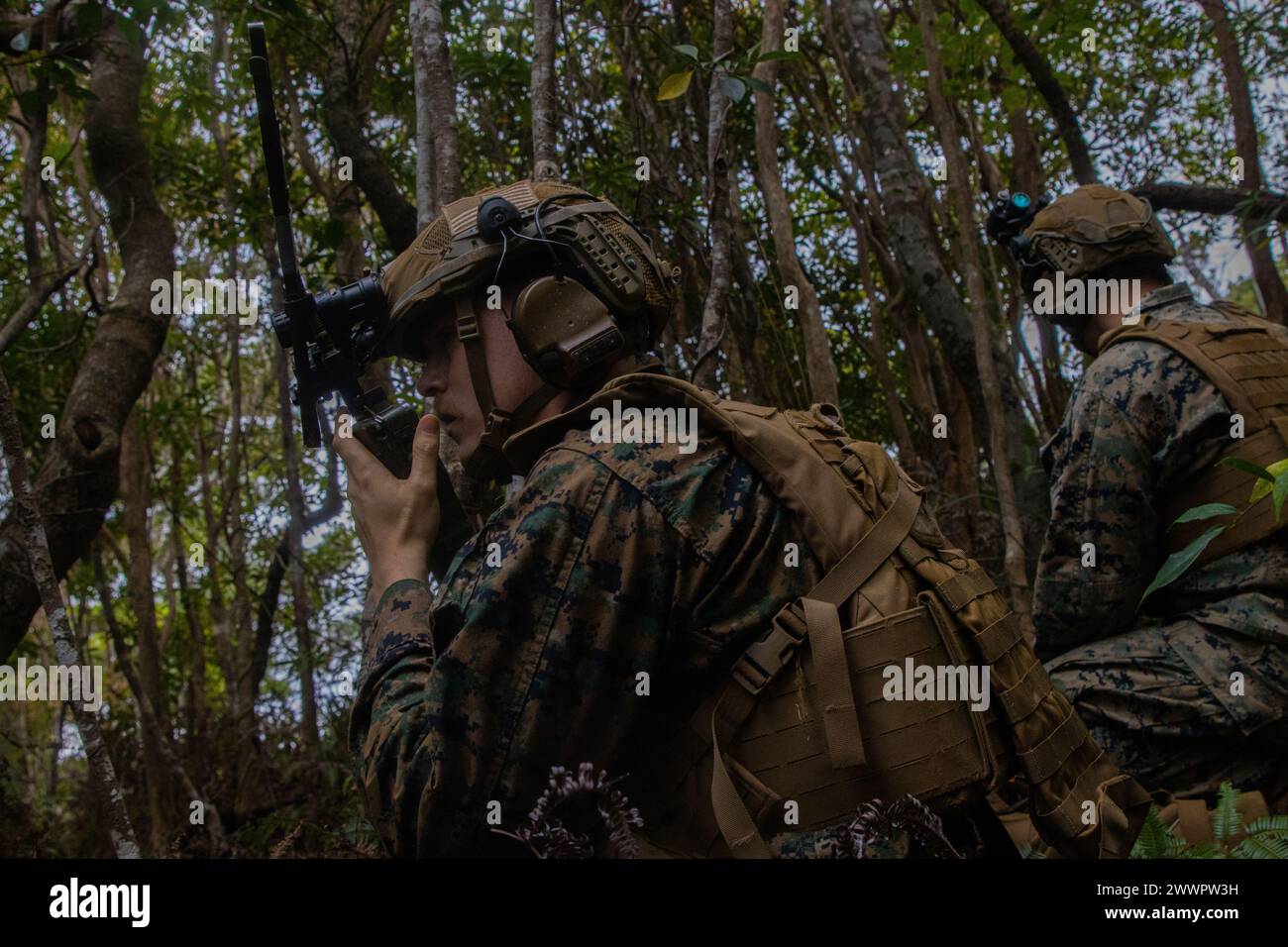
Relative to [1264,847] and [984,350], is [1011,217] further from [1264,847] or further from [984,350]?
[1264,847]

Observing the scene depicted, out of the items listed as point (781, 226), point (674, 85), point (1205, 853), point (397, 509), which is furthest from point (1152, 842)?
point (781, 226)

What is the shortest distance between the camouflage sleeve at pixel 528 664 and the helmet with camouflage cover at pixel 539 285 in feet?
1.11

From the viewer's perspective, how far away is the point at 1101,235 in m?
3.67

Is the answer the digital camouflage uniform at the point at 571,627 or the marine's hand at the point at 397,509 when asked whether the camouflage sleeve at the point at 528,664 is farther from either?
the marine's hand at the point at 397,509

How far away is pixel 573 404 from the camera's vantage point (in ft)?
7.22

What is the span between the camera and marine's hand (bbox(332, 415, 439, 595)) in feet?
7.09

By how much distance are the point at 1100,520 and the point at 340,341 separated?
2.30m

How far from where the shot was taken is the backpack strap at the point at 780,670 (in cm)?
173

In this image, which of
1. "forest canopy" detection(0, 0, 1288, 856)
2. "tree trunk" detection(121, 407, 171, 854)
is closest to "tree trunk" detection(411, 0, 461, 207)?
"forest canopy" detection(0, 0, 1288, 856)

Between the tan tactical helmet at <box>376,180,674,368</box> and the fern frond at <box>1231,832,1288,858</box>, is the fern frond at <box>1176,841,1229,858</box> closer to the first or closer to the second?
the fern frond at <box>1231,832,1288,858</box>

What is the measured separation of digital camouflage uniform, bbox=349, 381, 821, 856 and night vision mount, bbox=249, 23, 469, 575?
17.9 inches
